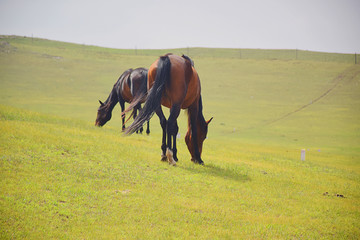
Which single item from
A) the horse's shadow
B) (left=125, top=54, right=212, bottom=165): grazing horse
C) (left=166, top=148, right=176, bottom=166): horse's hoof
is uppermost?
(left=125, top=54, right=212, bottom=165): grazing horse

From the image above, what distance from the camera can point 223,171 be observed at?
12305 mm

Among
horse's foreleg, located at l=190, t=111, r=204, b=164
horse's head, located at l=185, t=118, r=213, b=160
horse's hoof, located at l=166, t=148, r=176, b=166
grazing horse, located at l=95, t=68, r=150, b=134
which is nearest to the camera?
horse's hoof, located at l=166, t=148, r=176, b=166

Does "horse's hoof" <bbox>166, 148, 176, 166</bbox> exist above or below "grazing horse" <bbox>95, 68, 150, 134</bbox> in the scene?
below

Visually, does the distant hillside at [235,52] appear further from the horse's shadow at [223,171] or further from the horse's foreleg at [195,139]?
the horse's shadow at [223,171]

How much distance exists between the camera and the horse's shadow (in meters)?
11.5

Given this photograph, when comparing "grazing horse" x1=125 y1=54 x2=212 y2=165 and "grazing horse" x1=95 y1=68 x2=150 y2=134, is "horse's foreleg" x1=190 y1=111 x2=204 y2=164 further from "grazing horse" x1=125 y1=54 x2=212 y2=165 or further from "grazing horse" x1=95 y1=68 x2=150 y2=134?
"grazing horse" x1=95 y1=68 x2=150 y2=134

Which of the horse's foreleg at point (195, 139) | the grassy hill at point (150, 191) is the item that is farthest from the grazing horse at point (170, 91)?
the grassy hill at point (150, 191)

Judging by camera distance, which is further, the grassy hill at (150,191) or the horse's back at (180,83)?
the horse's back at (180,83)

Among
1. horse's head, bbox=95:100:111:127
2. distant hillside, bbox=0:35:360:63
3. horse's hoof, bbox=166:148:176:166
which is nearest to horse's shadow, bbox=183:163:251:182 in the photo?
horse's hoof, bbox=166:148:176:166

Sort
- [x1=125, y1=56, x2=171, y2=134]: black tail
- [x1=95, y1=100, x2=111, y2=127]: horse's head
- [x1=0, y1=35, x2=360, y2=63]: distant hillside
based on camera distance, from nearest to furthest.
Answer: [x1=125, y1=56, x2=171, y2=134]: black tail → [x1=95, y1=100, x2=111, y2=127]: horse's head → [x1=0, y1=35, x2=360, y2=63]: distant hillside

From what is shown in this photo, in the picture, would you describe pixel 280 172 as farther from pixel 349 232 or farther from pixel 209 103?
pixel 209 103

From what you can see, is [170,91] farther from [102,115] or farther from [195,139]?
[102,115]

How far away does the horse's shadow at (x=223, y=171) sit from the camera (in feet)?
37.8

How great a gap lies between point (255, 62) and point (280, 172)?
7721 cm
